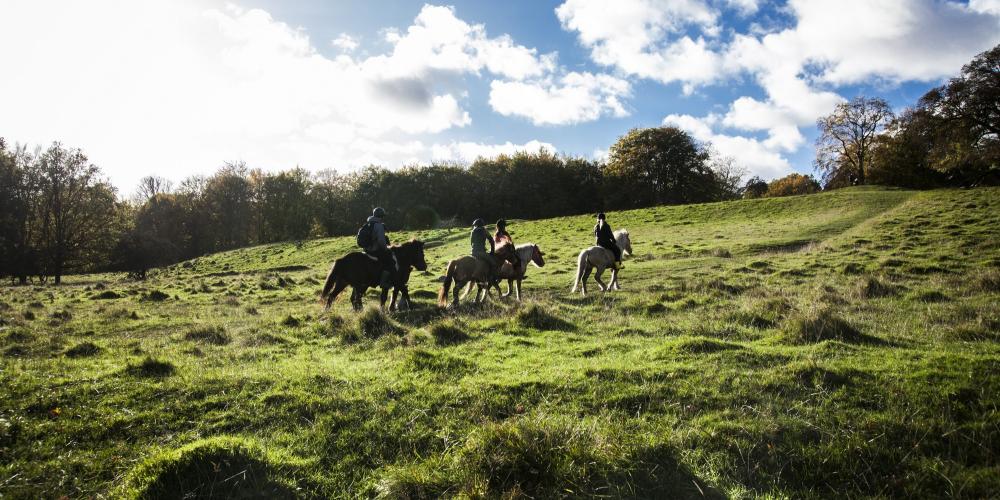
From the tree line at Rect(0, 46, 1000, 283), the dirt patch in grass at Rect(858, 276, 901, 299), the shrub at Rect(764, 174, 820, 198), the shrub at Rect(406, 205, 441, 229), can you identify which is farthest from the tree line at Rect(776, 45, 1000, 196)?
the shrub at Rect(406, 205, 441, 229)

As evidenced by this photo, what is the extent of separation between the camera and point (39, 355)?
9.09 m

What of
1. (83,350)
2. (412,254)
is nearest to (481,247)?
(412,254)

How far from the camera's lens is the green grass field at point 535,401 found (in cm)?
444

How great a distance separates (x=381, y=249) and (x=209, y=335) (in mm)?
5152

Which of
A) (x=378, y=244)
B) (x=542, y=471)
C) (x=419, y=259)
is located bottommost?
(x=542, y=471)

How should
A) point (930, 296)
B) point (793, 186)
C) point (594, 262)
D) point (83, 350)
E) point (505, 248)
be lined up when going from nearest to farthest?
point (83, 350) < point (930, 296) < point (505, 248) < point (594, 262) < point (793, 186)

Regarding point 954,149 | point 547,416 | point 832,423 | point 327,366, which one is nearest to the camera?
point 832,423

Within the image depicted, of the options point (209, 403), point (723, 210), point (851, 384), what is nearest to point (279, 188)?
point (723, 210)

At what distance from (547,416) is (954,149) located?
5037 centimetres

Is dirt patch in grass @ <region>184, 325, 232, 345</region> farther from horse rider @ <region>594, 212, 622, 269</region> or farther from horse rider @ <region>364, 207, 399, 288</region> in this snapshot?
horse rider @ <region>594, 212, 622, 269</region>

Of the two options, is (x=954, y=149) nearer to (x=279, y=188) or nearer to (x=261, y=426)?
(x=261, y=426)

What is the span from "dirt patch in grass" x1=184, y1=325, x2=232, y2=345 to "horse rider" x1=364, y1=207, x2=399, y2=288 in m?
4.62

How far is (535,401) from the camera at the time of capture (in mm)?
6199

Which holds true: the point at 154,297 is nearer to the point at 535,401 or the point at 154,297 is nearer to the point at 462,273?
the point at 462,273
